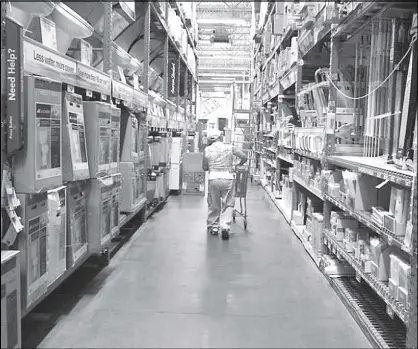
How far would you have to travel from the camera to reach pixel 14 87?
2.49 metres

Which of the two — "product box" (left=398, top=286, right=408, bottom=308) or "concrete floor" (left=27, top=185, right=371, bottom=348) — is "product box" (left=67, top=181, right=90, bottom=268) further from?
"product box" (left=398, top=286, right=408, bottom=308)

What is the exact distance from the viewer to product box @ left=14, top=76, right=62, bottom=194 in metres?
2.71

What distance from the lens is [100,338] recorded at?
320 centimetres

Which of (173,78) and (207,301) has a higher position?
(173,78)

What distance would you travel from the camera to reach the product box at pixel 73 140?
331 cm

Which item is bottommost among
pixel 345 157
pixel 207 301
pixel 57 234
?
pixel 207 301

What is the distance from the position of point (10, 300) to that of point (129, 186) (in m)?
3.21

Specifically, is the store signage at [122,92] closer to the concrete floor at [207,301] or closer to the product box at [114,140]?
the product box at [114,140]

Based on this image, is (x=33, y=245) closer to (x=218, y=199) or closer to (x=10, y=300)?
(x=10, y=300)

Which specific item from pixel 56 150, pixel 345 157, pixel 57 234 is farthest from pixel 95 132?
pixel 345 157

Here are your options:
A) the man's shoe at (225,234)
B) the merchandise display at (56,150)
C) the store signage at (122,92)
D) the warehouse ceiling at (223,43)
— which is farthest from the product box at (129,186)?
the warehouse ceiling at (223,43)

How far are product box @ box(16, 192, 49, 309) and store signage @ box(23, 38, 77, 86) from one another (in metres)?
0.77

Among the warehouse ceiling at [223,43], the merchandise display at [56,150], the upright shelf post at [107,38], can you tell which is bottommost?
the merchandise display at [56,150]

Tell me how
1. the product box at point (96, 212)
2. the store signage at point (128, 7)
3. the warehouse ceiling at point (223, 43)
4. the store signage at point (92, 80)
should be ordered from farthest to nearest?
the warehouse ceiling at point (223, 43) < the store signage at point (128, 7) < the product box at point (96, 212) < the store signage at point (92, 80)
